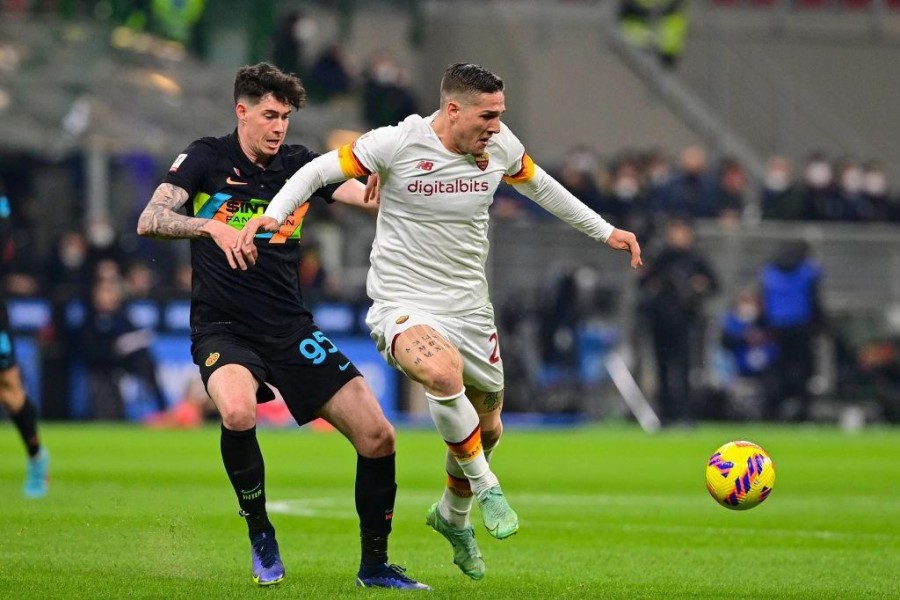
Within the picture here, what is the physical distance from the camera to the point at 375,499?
26.1 feet

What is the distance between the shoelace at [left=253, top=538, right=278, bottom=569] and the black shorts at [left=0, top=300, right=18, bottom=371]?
188 inches

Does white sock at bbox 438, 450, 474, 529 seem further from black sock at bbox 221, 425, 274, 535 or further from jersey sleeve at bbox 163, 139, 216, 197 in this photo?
jersey sleeve at bbox 163, 139, 216, 197

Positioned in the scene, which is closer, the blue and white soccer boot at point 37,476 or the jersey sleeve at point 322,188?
the jersey sleeve at point 322,188

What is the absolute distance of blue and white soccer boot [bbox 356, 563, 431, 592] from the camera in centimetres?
775

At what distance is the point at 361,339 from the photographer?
21906 millimetres

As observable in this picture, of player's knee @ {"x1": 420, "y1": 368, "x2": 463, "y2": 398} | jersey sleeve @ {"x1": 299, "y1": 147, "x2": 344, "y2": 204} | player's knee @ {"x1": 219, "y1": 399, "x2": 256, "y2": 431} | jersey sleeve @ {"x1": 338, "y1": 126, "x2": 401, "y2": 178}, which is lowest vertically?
player's knee @ {"x1": 219, "y1": 399, "x2": 256, "y2": 431}

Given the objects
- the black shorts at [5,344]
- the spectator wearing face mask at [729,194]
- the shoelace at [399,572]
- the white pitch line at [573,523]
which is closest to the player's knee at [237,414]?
the shoelace at [399,572]

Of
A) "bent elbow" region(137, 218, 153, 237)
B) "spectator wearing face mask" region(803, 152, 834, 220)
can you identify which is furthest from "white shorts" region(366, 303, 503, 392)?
"spectator wearing face mask" region(803, 152, 834, 220)

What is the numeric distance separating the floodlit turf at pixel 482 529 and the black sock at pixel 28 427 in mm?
377

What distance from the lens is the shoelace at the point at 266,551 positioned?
7.65 m

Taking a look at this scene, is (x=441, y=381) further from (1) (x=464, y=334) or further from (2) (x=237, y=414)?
(2) (x=237, y=414)

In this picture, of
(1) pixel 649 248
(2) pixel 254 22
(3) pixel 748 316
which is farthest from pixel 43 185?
(3) pixel 748 316

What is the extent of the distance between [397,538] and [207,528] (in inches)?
47.4

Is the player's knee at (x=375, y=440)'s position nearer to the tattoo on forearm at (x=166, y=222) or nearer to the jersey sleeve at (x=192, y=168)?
the tattoo on forearm at (x=166, y=222)
